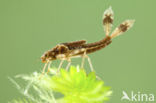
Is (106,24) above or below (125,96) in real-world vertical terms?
above

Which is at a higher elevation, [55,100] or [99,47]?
[99,47]

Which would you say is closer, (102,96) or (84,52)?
(102,96)

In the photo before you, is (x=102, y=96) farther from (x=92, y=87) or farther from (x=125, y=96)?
(x=125, y=96)

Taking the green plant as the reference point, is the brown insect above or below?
above

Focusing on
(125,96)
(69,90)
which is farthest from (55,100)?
(125,96)

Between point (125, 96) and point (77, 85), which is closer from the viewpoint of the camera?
point (77, 85)

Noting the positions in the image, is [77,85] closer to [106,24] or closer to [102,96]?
[102,96]

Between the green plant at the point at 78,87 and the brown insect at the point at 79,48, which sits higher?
the brown insect at the point at 79,48

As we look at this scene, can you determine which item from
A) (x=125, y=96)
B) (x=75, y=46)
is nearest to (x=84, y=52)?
(x=75, y=46)
